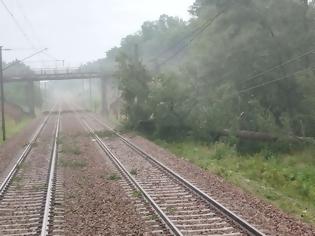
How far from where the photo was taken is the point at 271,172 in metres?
20.7

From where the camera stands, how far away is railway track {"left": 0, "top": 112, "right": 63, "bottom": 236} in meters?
12.0

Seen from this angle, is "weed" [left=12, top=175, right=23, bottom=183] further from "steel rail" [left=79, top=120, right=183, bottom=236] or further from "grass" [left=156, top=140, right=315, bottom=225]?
"grass" [left=156, top=140, right=315, bottom=225]

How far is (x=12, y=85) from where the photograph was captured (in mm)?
111875

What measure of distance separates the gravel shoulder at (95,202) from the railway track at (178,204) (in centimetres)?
52

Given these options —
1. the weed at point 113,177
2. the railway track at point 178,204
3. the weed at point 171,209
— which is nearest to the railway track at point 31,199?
the weed at point 113,177

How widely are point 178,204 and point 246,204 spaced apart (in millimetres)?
1856

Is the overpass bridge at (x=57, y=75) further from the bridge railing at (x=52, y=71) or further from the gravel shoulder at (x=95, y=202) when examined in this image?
the gravel shoulder at (x=95, y=202)

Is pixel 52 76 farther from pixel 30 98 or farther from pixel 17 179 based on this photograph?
pixel 17 179

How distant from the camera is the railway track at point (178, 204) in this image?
11.4 meters

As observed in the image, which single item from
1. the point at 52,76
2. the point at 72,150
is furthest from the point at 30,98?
the point at 72,150

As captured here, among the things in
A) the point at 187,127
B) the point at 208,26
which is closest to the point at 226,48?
the point at 208,26

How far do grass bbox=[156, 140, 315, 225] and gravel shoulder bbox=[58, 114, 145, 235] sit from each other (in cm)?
428

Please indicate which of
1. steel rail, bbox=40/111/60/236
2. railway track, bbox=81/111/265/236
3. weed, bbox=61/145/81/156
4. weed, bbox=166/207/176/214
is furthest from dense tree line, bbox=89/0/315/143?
weed, bbox=166/207/176/214

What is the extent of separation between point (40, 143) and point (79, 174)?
1540cm
